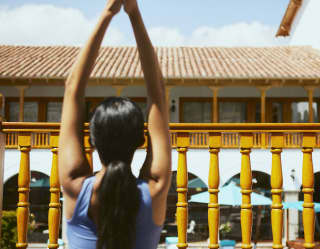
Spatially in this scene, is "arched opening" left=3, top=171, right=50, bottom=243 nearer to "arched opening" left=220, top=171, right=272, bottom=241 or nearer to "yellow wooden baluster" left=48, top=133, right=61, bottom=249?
"arched opening" left=220, top=171, right=272, bottom=241

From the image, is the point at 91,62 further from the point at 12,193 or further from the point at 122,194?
the point at 12,193

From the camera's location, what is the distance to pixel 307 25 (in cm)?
2331

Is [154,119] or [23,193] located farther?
[23,193]

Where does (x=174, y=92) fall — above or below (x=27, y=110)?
above

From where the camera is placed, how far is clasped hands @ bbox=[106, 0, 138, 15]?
1550 mm

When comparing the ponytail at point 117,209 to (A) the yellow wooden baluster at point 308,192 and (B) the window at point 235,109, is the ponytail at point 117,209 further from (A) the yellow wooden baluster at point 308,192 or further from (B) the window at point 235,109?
(B) the window at point 235,109

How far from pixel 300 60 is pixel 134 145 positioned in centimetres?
1922

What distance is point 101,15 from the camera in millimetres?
1544

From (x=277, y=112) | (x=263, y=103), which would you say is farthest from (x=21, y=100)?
(x=277, y=112)

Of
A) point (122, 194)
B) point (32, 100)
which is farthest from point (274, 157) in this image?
point (32, 100)

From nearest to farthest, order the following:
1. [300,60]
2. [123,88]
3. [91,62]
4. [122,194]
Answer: [122,194] → [91,62] → [123,88] → [300,60]

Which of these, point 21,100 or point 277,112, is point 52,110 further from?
point 277,112

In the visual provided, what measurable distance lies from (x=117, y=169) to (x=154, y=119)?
0.82ft

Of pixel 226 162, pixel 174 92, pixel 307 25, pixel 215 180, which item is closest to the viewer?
pixel 215 180
